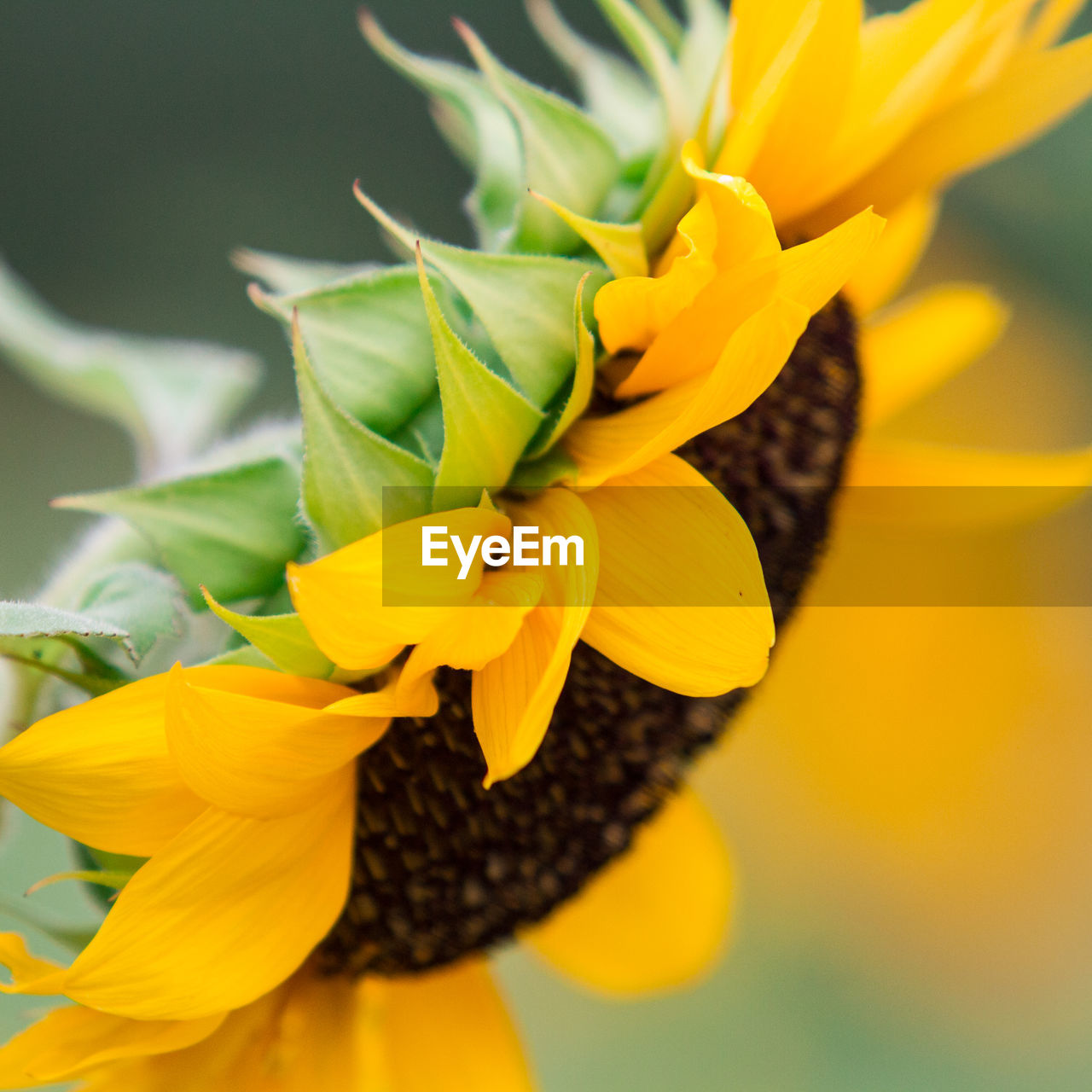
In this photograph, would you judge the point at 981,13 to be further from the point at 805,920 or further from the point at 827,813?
the point at 805,920

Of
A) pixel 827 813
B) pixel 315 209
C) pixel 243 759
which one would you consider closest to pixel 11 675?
pixel 243 759

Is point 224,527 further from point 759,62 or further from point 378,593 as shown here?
point 759,62

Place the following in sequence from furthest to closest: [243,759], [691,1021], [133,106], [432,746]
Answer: [133,106]
[691,1021]
[432,746]
[243,759]

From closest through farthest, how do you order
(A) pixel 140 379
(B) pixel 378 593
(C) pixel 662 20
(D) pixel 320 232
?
1. (B) pixel 378 593
2. (C) pixel 662 20
3. (A) pixel 140 379
4. (D) pixel 320 232

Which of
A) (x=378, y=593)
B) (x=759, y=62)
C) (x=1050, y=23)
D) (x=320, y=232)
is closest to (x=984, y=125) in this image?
(x=1050, y=23)

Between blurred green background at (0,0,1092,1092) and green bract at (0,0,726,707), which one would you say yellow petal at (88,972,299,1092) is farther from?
blurred green background at (0,0,1092,1092)

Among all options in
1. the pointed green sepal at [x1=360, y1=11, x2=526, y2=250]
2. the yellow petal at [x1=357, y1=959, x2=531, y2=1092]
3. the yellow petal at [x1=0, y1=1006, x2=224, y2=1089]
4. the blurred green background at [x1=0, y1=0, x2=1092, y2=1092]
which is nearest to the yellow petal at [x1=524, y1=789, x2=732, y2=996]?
the yellow petal at [x1=357, y1=959, x2=531, y2=1092]
